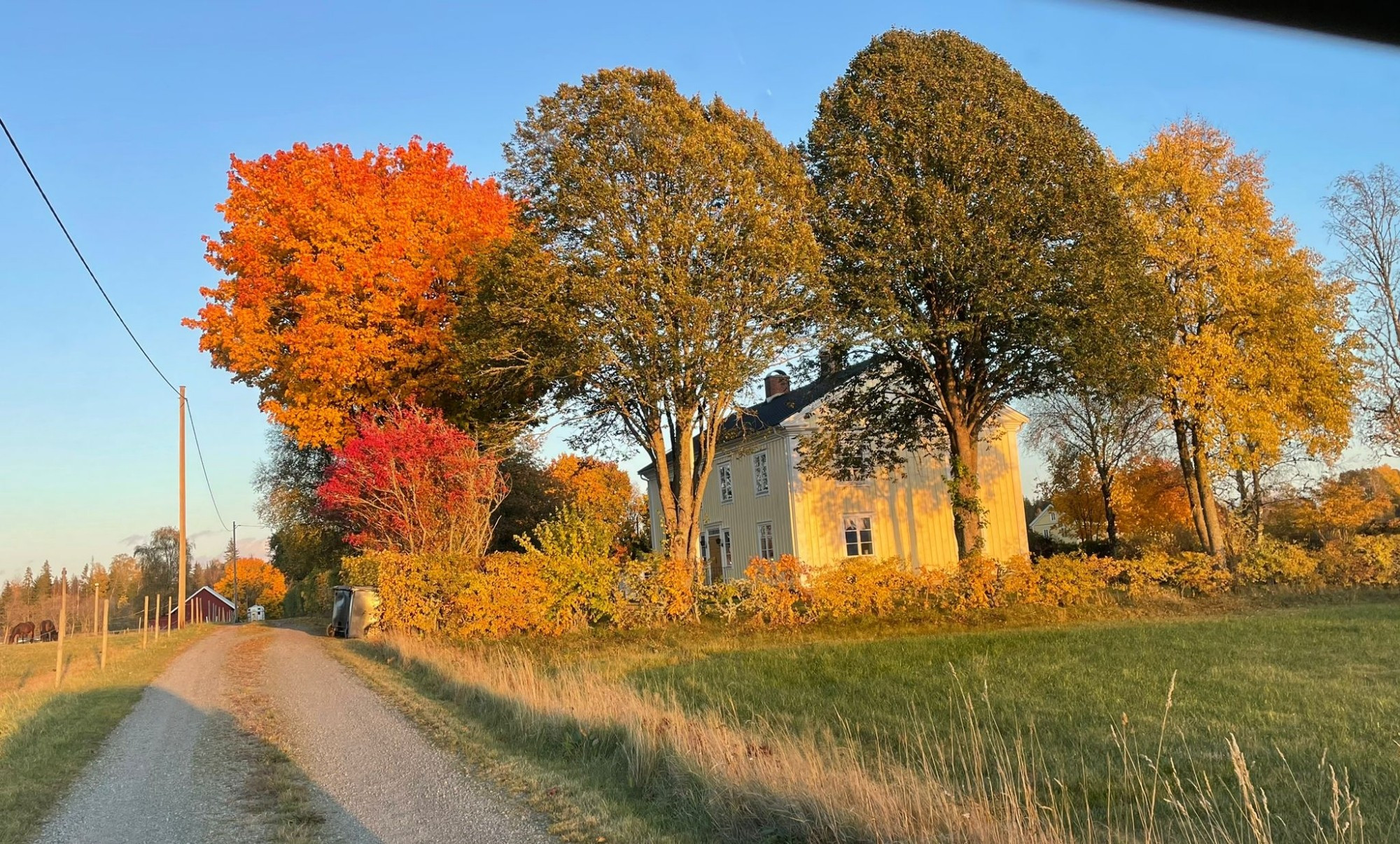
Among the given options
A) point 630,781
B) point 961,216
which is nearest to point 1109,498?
point 961,216

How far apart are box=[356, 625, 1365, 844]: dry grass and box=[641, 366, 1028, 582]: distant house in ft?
69.0

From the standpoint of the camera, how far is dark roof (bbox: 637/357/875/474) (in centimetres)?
2694

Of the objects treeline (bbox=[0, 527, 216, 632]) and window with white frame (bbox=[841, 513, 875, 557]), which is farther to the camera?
treeline (bbox=[0, 527, 216, 632])

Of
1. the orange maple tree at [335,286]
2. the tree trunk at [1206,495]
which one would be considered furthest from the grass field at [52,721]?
the tree trunk at [1206,495]

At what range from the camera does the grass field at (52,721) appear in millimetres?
6796

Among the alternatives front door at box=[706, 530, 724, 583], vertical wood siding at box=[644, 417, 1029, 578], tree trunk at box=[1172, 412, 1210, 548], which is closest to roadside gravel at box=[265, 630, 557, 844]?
vertical wood siding at box=[644, 417, 1029, 578]

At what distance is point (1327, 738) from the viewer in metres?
7.17

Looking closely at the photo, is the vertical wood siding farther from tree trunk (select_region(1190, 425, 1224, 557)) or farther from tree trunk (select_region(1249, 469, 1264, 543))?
tree trunk (select_region(1249, 469, 1264, 543))

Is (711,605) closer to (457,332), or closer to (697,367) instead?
(697,367)

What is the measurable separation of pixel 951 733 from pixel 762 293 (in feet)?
47.5

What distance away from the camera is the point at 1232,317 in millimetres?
25859

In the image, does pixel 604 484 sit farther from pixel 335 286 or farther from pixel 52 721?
pixel 52 721

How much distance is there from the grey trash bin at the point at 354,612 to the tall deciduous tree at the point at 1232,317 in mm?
21827

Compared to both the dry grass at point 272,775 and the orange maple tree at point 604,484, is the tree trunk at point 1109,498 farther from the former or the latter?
the dry grass at point 272,775
